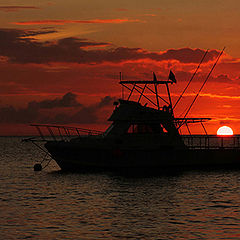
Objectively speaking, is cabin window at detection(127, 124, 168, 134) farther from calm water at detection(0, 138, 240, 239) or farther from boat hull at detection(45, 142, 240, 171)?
calm water at detection(0, 138, 240, 239)

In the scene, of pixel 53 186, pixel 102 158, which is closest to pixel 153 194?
pixel 53 186

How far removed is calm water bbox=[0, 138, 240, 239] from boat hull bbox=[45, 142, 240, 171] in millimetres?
1089

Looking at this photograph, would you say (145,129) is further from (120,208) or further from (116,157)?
(120,208)

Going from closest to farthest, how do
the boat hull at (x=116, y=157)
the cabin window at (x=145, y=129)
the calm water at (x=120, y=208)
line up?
the calm water at (x=120, y=208)
the boat hull at (x=116, y=157)
the cabin window at (x=145, y=129)

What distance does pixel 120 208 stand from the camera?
1074 inches

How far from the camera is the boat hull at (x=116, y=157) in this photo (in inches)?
1679

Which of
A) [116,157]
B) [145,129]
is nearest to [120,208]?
[116,157]

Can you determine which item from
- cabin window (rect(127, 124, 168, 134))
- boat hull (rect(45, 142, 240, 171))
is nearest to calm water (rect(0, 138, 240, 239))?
boat hull (rect(45, 142, 240, 171))

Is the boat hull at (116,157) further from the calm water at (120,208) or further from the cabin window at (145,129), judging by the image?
the cabin window at (145,129)

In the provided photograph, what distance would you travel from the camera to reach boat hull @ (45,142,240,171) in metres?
42.7

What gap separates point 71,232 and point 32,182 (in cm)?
2127

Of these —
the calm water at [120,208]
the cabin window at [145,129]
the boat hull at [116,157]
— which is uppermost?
the cabin window at [145,129]

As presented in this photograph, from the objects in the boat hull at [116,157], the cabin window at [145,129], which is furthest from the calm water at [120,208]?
the cabin window at [145,129]

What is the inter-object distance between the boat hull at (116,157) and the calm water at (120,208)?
3.57 feet
